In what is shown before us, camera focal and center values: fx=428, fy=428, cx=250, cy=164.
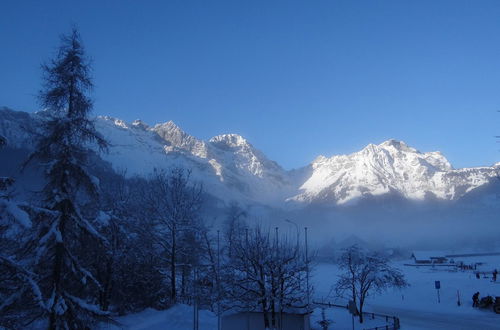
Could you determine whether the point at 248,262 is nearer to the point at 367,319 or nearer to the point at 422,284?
the point at 367,319

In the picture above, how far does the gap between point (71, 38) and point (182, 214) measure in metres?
21.4

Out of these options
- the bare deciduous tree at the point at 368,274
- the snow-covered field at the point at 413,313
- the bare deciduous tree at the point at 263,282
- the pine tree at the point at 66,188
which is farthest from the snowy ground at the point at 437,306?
the pine tree at the point at 66,188

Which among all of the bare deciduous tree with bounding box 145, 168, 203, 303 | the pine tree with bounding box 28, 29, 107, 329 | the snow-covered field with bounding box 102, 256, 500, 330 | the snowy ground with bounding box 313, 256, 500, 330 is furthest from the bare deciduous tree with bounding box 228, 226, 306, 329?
the pine tree with bounding box 28, 29, 107, 329

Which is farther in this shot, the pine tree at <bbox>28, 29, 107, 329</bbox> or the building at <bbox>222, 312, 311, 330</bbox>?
the building at <bbox>222, 312, 311, 330</bbox>

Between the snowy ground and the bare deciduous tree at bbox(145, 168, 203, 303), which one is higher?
the bare deciduous tree at bbox(145, 168, 203, 303)

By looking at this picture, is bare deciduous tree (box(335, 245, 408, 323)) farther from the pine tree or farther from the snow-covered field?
the pine tree

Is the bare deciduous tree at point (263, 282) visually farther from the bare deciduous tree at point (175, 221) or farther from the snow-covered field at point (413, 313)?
the bare deciduous tree at point (175, 221)

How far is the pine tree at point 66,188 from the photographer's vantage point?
42.6ft

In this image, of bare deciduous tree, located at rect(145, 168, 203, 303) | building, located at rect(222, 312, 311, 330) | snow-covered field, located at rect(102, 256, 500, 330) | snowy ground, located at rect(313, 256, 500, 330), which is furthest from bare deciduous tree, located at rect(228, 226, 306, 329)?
Answer: snowy ground, located at rect(313, 256, 500, 330)

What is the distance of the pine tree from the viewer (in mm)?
12992

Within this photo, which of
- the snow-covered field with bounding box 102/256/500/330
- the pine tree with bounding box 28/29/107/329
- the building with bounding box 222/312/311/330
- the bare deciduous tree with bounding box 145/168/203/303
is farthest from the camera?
the bare deciduous tree with bounding box 145/168/203/303

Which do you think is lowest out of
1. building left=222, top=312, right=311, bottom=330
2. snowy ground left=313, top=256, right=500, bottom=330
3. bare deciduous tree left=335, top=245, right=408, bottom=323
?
snowy ground left=313, top=256, right=500, bottom=330

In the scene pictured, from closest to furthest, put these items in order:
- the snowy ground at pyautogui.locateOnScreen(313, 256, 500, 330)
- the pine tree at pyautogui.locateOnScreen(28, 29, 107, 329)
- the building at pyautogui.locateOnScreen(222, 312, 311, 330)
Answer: the pine tree at pyautogui.locateOnScreen(28, 29, 107, 329)
the building at pyautogui.locateOnScreen(222, 312, 311, 330)
the snowy ground at pyautogui.locateOnScreen(313, 256, 500, 330)

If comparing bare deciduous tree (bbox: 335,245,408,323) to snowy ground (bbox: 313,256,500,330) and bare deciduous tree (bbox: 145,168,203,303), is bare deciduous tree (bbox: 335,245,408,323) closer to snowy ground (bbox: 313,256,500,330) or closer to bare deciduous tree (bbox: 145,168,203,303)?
snowy ground (bbox: 313,256,500,330)
